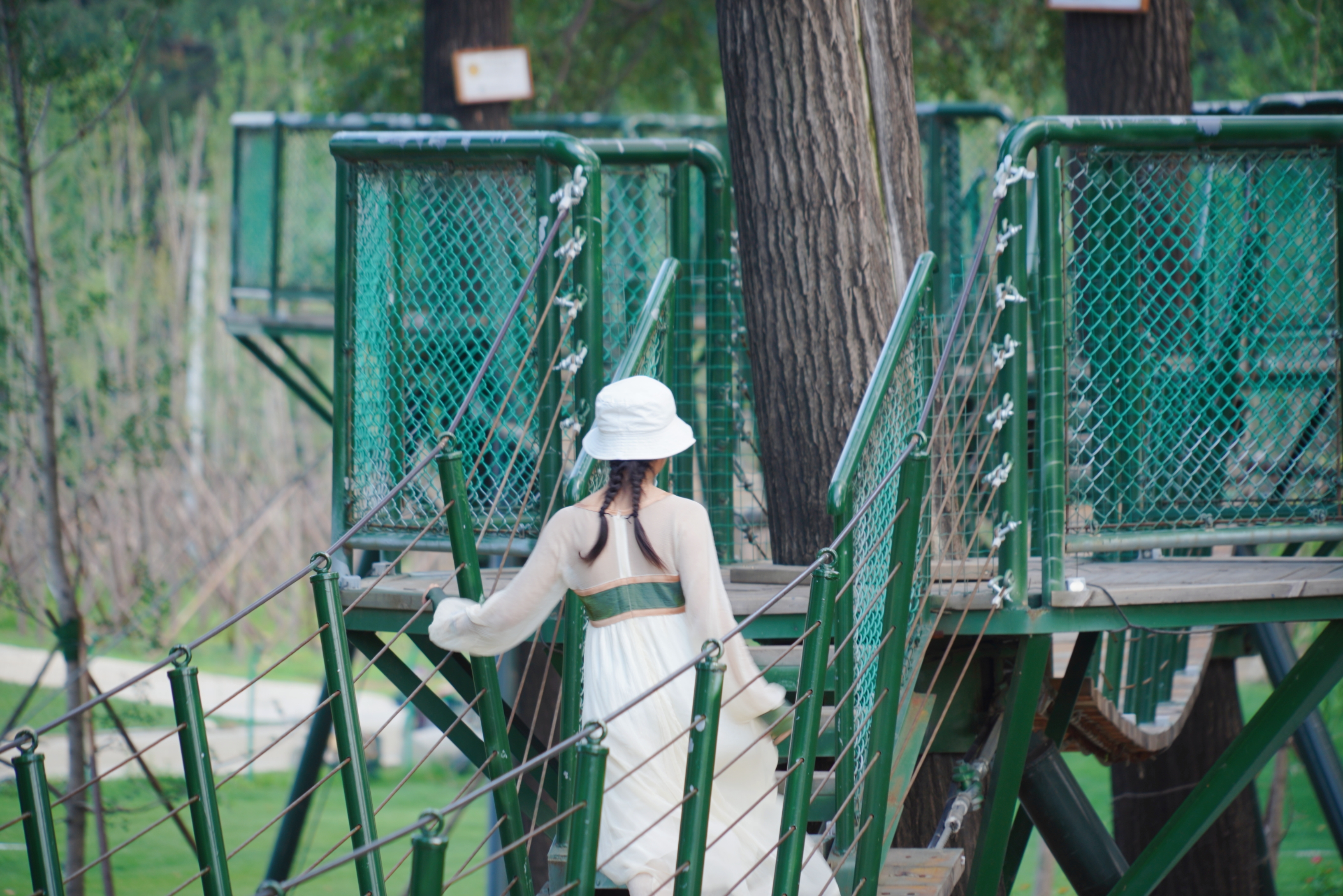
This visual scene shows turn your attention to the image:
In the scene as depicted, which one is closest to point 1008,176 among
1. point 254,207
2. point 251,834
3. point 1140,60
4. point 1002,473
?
point 1002,473

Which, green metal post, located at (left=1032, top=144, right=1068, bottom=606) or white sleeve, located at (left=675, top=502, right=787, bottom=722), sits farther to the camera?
green metal post, located at (left=1032, top=144, right=1068, bottom=606)

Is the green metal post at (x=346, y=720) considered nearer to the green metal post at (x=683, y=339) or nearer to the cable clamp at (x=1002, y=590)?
the green metal post at (x=683, y=339)

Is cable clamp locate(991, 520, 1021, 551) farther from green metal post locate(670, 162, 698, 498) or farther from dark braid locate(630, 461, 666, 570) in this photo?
green metal post locate(670, 162, 698, 498)

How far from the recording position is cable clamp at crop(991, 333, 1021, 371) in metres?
3.72

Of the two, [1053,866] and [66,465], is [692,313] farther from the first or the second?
[66,465]

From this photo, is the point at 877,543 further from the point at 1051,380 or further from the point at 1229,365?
the point at 1229,365

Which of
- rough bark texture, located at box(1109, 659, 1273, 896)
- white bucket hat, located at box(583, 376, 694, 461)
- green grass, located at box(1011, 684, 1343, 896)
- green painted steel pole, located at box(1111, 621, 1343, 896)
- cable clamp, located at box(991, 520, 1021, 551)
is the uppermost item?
white bucket hat, located at box(583, 376, 694, 461)

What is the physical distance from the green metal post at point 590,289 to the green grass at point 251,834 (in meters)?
5.25

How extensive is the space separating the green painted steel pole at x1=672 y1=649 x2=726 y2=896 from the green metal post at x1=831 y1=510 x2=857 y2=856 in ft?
2.05

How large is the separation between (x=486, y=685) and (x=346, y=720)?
1.48ft

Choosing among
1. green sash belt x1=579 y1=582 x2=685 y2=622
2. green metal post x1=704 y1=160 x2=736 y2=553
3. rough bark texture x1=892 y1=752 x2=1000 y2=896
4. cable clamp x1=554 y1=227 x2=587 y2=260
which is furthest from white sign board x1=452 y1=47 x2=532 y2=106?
green sash belt x1=579 y1=582 x2=685 y2=622

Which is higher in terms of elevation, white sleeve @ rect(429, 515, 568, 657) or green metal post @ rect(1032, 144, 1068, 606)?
green metal post @ rect(1032, 144, 1068, 606)

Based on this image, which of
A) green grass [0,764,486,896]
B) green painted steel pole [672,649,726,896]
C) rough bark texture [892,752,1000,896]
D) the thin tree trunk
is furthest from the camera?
green grass [0,764,486,896]

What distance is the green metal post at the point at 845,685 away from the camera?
128 inches
